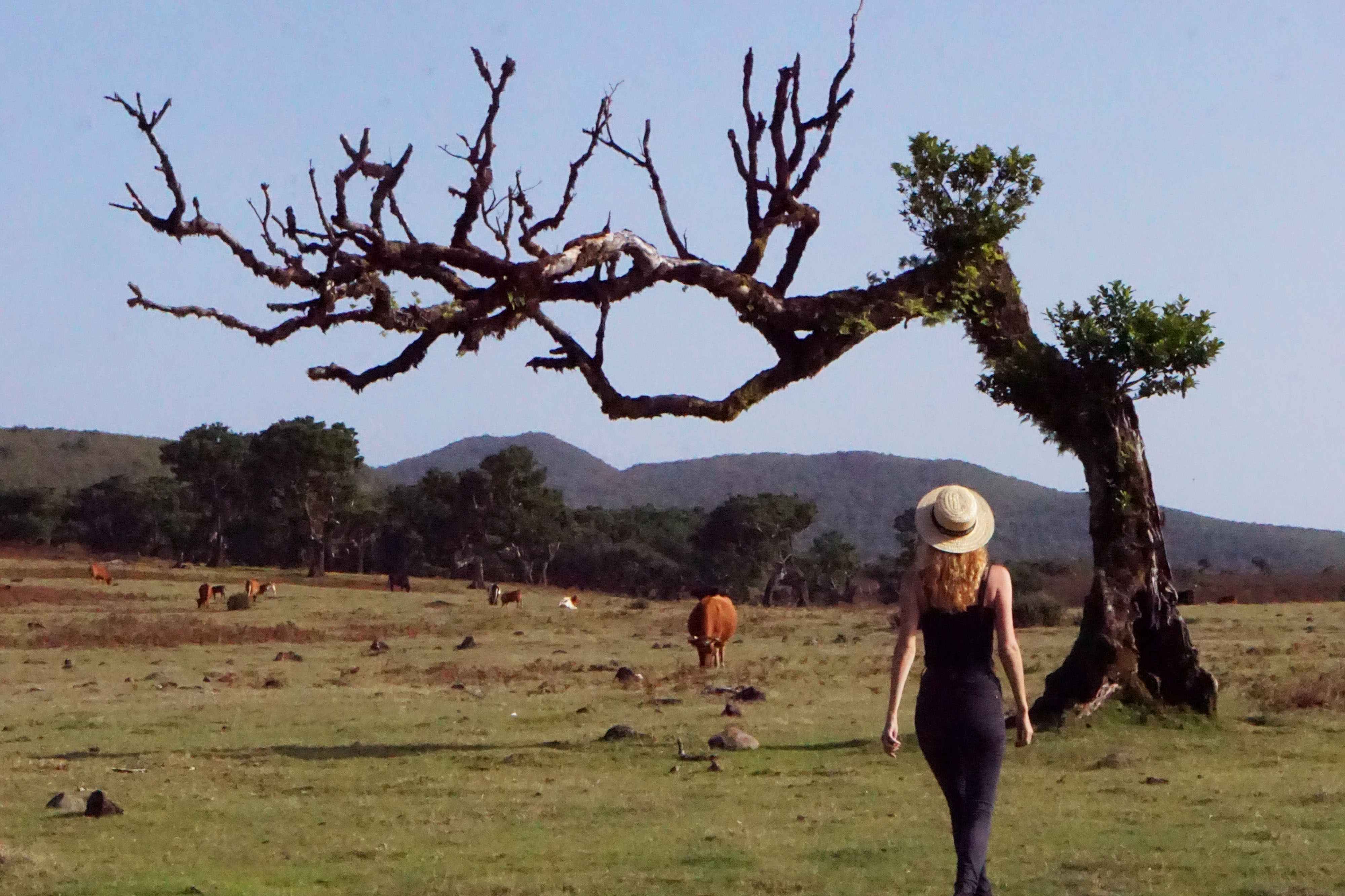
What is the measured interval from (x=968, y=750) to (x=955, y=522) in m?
0.97

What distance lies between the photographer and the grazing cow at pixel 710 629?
960 inches

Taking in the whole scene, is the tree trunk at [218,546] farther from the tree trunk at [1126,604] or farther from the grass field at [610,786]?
the tree trunk at [1126,604]

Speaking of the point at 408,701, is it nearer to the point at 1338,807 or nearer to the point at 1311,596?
the point at 1338,807

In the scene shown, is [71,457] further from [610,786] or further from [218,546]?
[610,786]

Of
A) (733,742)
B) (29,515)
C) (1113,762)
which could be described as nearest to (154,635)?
(733,742)

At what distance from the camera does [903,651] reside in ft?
22.7

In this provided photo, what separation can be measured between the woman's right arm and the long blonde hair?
0.30 ft

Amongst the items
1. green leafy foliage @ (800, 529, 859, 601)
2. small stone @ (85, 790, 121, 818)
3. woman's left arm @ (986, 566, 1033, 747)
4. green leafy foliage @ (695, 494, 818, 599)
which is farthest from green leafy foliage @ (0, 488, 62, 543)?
woman's left arm @ (986, 566, 1033, 747)

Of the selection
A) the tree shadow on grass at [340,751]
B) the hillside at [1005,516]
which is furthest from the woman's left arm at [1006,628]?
the hillside at [1005,516]

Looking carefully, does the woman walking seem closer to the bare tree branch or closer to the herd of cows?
the bare tree branch

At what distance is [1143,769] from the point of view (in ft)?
41.4

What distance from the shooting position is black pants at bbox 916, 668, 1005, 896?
659cm

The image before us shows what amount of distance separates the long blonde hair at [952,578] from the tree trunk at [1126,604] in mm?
8634

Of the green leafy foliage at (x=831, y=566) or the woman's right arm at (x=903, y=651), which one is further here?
the green leafy foliage at (x=831, y=566)
